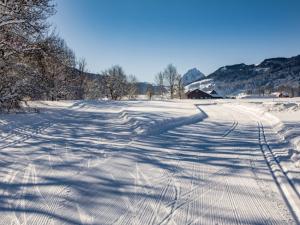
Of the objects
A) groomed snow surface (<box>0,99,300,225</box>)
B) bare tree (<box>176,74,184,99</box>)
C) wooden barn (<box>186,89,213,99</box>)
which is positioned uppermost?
bare tree (<box>176,74,184,99</box>)

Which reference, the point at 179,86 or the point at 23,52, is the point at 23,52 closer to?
the point at 23,52

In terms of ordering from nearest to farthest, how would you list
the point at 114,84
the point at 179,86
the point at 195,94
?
the point at 114,84, the point at 179,86, the point at 195,94

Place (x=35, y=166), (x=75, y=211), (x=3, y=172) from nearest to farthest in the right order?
(x=75, y=211) < (x=3, y=172) < (x=35, y=166)

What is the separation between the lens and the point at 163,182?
571cm

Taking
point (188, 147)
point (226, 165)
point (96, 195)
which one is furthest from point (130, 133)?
point (96, 195)

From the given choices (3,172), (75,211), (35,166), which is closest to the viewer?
(75,211)

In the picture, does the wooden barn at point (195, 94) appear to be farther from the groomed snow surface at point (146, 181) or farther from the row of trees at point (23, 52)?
the groomed snow surface at point (146, 181)

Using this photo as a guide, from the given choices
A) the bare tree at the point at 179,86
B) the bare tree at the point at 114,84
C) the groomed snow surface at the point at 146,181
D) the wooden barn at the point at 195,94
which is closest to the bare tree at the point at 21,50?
the groomed snow surface at the point at 146,181

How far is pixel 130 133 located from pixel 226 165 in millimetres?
5073

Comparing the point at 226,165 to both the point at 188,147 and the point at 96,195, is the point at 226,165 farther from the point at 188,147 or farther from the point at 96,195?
the point at 96,195

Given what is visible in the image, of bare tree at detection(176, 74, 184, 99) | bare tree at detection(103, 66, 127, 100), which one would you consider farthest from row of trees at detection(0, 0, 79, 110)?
bare tree at detection(176, 74, 184, 99)

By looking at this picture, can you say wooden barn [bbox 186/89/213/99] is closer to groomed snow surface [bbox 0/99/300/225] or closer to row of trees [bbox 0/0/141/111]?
row of trees [bbox 0/0/141/111]

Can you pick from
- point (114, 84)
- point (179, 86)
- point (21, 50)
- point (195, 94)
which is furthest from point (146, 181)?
point (195, 94)

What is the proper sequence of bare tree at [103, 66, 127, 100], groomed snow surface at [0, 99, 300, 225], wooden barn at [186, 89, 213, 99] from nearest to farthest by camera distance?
1. groomed snow surface at [0, 99, 300, 225]
2. bare tree at [103, 66, 127, 100]
3. wooden barn at [186, 89, 213, 99]
